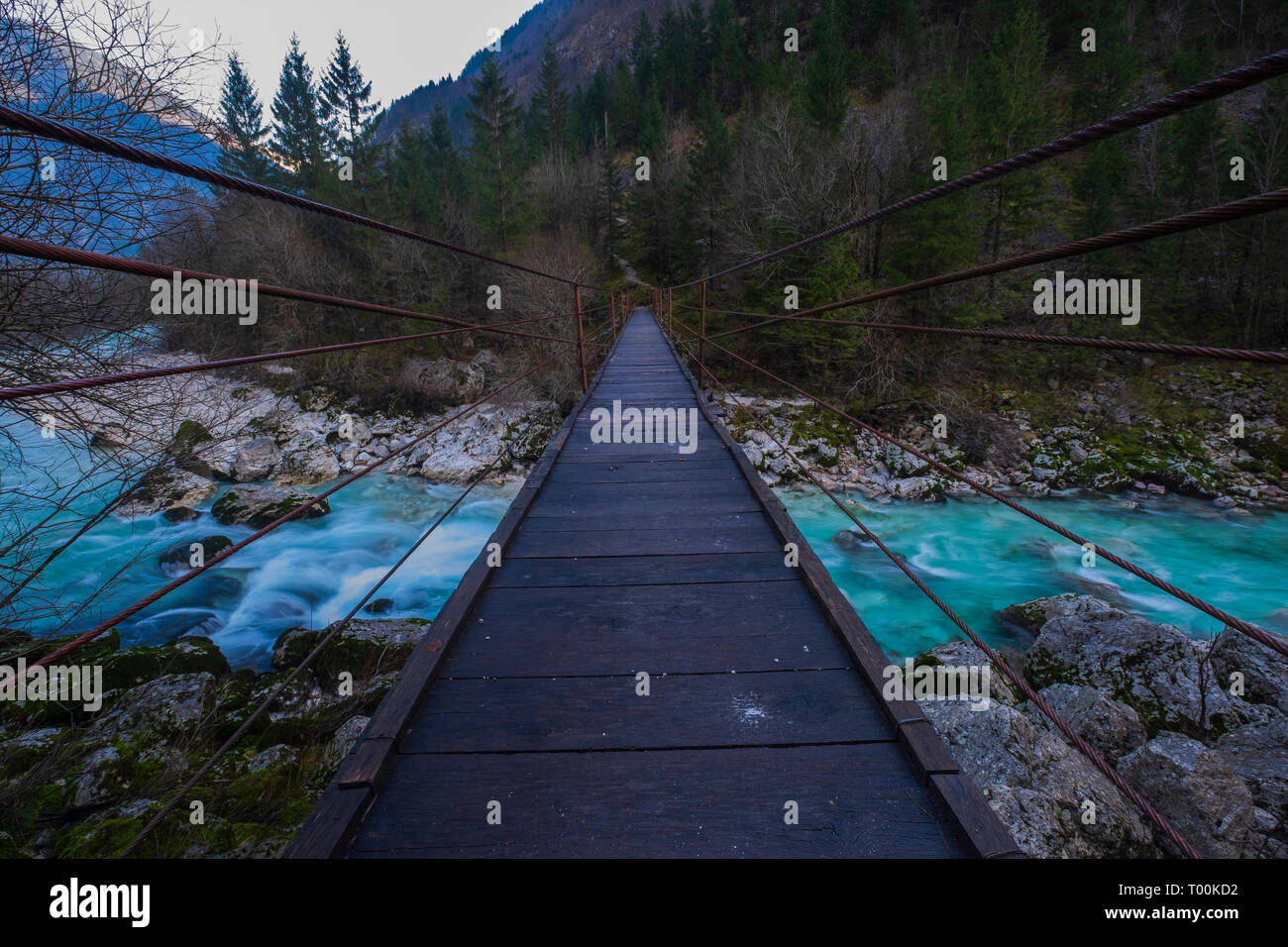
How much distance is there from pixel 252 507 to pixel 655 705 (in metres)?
12.3

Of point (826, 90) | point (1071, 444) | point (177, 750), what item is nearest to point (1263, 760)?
point (177, 750)

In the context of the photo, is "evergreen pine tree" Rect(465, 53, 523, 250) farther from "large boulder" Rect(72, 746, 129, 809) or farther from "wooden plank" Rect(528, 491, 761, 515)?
"wooden plank" Rect(528, 491, 761, 515)

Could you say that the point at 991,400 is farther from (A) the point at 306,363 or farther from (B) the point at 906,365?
(A) the point at 306,363

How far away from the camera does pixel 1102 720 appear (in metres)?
4.34

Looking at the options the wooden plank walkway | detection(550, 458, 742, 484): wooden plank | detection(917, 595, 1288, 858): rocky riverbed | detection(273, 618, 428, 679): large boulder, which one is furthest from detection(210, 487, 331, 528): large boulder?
detection(917, 595, 1288, 858): rocky riverbed

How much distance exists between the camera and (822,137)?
16.9m

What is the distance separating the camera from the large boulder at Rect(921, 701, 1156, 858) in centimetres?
326

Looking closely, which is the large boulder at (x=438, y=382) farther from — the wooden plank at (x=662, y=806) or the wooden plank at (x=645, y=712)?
the wooden plank at (x=662, y=806)

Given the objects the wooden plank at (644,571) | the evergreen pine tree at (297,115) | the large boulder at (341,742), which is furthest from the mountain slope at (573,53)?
the wooden plank at (644,571)

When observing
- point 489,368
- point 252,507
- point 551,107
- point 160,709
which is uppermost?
point 551,107

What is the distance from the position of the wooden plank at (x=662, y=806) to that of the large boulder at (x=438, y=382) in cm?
1721

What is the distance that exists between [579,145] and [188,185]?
117 ft

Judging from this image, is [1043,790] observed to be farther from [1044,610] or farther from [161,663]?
[161,663]
